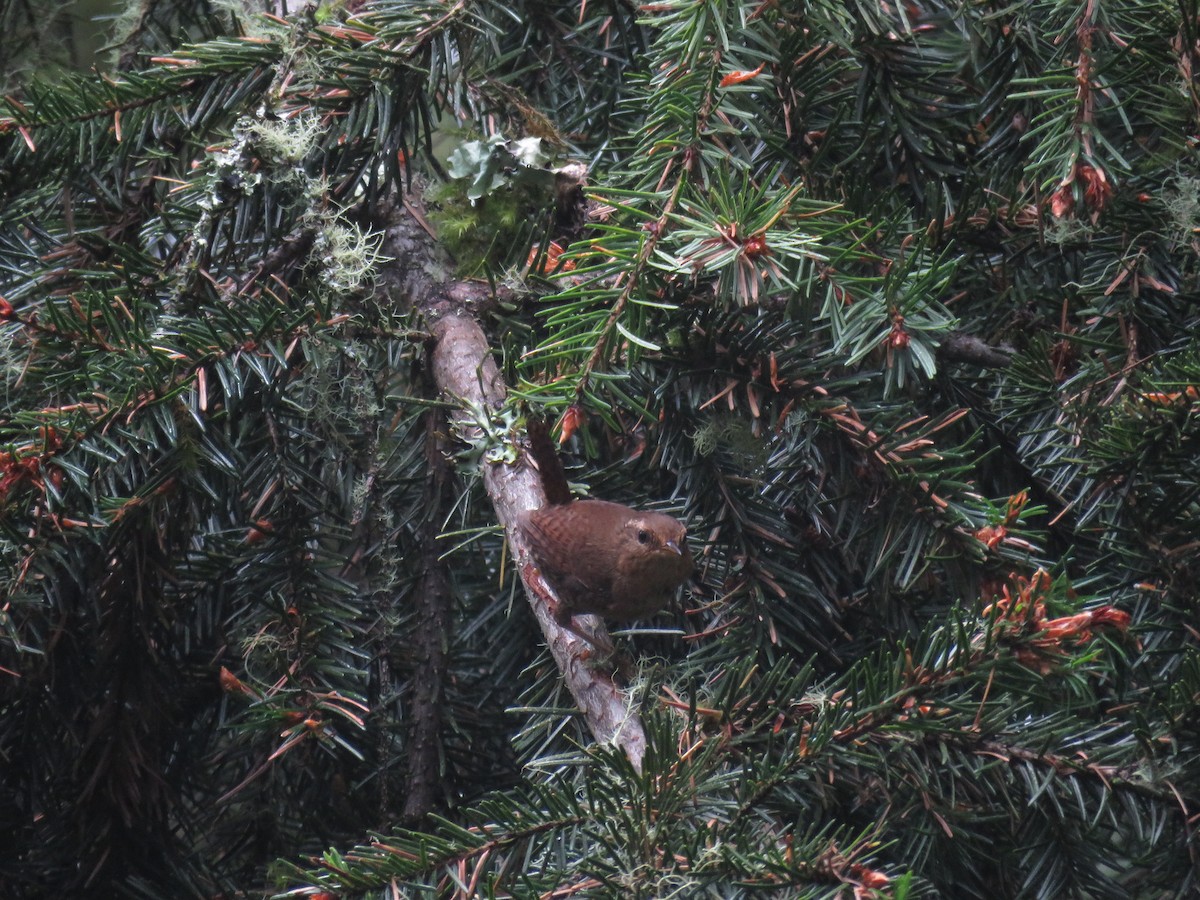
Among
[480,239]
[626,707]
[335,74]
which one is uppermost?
[335,74]

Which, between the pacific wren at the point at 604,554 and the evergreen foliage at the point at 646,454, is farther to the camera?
the pacific wren at the point at 604,554

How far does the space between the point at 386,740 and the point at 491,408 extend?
638 millimetres

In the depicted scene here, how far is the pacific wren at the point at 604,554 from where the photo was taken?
47.7 inches

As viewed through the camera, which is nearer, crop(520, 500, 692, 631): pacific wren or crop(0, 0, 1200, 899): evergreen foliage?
crop(0, 0, 1200, 899): evergreen foliage

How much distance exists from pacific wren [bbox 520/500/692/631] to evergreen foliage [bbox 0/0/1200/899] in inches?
3.2

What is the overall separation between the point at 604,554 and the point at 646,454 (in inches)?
13.6

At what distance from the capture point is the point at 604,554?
1202 mm

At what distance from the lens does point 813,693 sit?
1.08 m

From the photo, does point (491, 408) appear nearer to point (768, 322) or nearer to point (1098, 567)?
point (768, 322)

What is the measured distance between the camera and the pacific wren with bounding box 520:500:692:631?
3.98 feet

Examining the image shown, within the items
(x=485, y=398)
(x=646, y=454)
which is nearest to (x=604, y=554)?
(x=485, y=398)

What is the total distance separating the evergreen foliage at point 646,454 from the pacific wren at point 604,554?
0.08 meters

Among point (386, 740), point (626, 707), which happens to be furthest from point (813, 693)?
point (386, 740)

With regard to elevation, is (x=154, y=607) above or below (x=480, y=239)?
below
